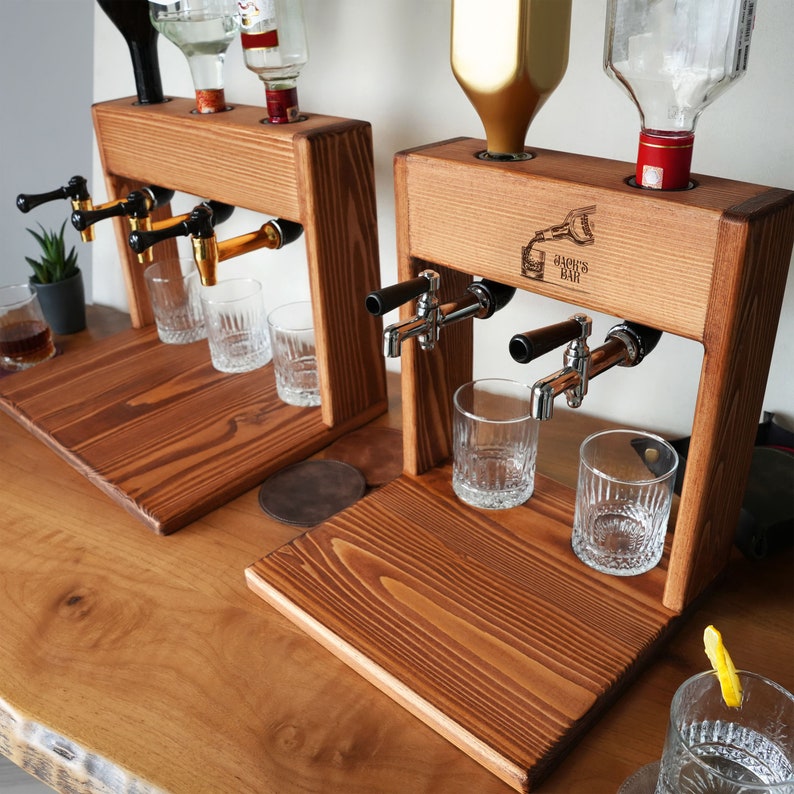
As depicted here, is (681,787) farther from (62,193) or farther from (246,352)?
(62,193)

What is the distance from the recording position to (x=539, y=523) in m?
0.76

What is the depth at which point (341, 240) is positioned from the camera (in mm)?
870

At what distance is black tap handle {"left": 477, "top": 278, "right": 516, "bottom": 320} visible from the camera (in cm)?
68

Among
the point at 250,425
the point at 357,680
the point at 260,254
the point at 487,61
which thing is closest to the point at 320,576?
the point at 357,680

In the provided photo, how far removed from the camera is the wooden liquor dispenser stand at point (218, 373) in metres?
0.83

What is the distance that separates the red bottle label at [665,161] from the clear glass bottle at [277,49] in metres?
0.43

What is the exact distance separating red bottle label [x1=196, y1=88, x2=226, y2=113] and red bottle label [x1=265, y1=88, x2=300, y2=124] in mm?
98

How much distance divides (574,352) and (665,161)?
0.14 metres

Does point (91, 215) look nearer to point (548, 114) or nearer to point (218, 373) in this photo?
point (218, 373)

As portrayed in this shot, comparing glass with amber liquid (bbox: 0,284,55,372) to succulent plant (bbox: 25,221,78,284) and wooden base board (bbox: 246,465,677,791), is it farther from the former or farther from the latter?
wooden base board (bbox: 246,465,677,791)

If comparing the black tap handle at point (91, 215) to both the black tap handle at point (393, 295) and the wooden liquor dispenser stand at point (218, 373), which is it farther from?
the black tap handle at point (393, 295)

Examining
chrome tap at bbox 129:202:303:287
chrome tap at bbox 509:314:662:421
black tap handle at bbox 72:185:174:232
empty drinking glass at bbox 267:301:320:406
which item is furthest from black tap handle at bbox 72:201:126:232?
chrome tap at bbox 509:314:662:421

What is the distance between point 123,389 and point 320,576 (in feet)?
1.54

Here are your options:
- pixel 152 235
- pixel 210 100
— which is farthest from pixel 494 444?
pixel 210 100
